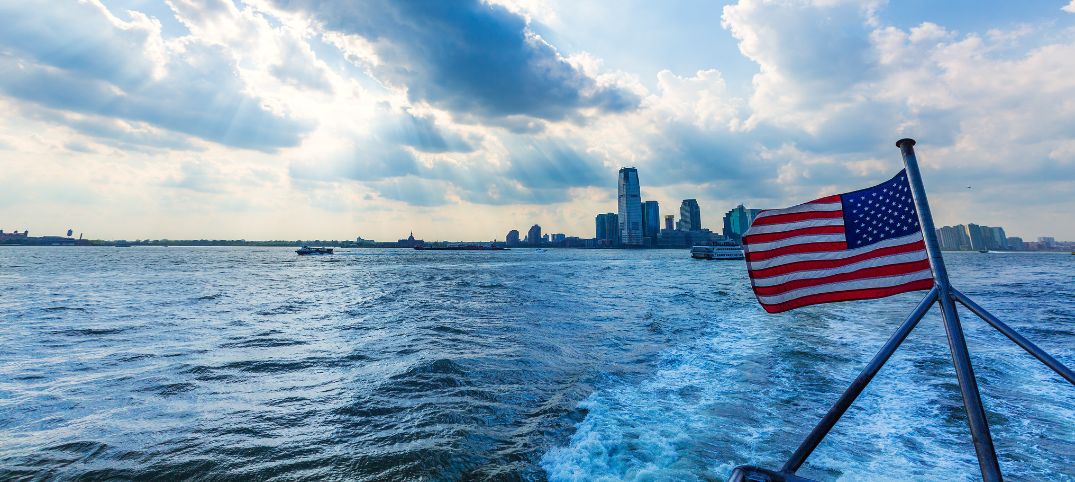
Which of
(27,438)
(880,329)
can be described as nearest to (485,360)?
(27,438)

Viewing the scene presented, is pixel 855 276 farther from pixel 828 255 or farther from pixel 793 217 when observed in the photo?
pixel 793 217

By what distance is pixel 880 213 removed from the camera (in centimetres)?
466

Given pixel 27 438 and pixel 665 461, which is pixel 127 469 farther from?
pixel 665 461

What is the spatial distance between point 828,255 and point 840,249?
131 millimetres

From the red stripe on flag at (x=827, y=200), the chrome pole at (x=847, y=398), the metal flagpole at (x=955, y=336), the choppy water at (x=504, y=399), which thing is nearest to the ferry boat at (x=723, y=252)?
the choppy water at (x=504, y=399)

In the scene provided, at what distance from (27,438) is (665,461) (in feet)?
37.4

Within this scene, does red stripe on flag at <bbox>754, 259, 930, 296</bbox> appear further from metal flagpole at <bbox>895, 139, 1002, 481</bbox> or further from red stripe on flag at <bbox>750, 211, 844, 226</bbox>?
red stripe on flag at <bbox>750, 211, 844, 226</bbox>

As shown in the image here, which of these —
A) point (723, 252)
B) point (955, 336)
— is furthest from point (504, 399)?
point (723, 252)

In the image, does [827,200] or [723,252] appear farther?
[723,252]

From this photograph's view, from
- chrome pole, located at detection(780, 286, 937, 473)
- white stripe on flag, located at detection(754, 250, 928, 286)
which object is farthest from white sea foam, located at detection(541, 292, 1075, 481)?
white stripe on flag, located at detection(754, 250, 928, 286)

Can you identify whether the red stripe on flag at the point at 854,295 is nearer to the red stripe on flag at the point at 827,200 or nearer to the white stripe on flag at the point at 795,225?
the white stripe on flag at the point at 795,225

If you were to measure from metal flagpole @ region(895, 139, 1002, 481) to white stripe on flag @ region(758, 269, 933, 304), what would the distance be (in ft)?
1.40

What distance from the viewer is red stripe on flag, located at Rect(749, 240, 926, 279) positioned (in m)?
4.45

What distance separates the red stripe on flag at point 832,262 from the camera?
14.6ft
